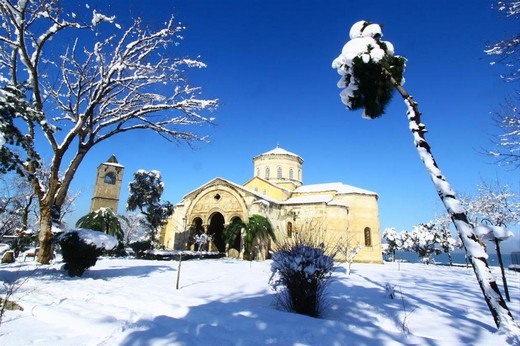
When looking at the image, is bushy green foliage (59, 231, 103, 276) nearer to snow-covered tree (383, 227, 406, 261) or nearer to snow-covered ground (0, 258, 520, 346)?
snow-covered ground (0, 258, 520, 346)

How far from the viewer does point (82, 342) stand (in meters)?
3.70

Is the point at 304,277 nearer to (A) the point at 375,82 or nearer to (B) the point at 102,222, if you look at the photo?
(A) the point at 375,82

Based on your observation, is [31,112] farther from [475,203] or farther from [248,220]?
[475,203]

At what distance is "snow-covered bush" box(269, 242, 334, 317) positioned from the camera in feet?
20.3

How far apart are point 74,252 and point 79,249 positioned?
0.69 ft

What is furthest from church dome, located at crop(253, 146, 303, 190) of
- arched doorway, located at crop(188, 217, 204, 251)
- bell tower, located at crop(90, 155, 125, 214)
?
bell tower, located at crop(90, 155, 125, 214)

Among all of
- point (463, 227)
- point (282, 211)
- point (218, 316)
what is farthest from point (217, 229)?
point (463, 227)

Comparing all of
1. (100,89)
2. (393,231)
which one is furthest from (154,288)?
(393,231)

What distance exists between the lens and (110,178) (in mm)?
40062

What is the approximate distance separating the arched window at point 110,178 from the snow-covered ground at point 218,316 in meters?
33.2

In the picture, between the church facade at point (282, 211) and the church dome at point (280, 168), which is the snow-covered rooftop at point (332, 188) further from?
the church dome at point (280, 168)

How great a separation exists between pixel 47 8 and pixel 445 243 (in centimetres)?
4210

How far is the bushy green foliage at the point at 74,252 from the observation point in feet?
30.4

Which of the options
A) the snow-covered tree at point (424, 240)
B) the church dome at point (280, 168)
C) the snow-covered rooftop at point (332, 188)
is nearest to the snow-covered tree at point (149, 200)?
the church dome at point (280, 168)
